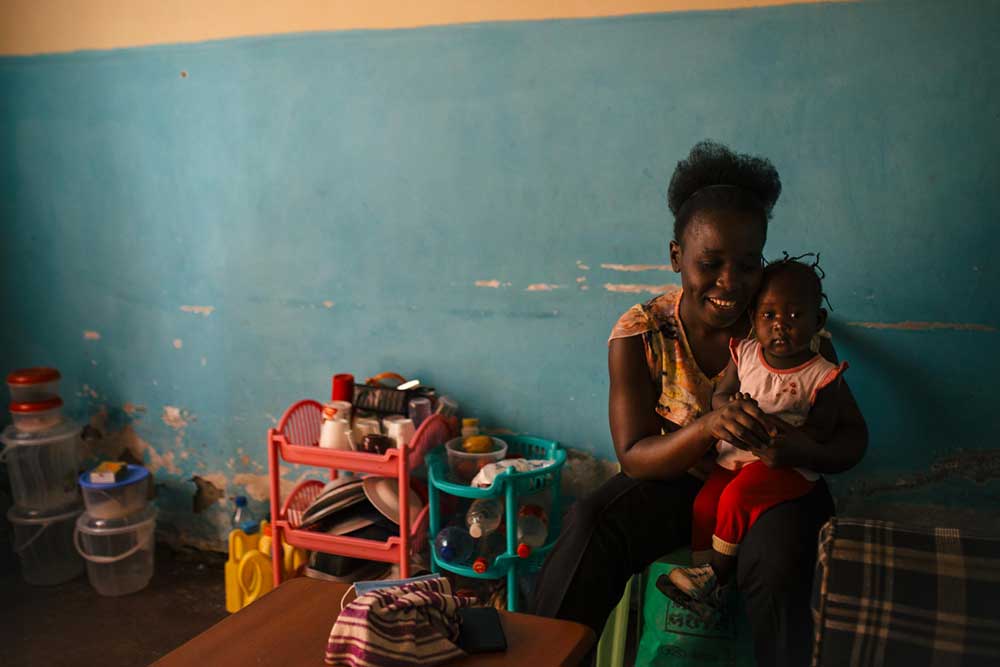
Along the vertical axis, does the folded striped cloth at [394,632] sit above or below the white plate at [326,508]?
above

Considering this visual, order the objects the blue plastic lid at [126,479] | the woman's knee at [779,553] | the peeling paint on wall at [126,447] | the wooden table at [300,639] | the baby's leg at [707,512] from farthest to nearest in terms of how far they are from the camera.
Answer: the peeling paint on wall at [126,447]
the blue plastic lid at [126,479]
the baby's leg at [707,512]
the woman's knee at [779,553]
the wooden table at [300,639]

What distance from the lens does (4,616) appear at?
254 centimetres

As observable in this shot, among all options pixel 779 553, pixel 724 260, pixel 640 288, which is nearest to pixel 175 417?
pixel 640 288

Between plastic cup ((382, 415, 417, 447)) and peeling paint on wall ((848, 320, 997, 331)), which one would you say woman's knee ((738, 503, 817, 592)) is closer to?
peeling paint on wall ((848, 320, 997, 331))

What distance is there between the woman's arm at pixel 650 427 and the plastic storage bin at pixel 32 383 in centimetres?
195

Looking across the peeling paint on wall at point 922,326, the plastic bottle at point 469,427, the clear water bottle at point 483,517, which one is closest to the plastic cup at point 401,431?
the plastic bottle at point 469,427

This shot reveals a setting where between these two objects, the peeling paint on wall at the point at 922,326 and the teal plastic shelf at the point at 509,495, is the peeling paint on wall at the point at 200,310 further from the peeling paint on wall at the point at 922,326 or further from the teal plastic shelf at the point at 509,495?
the peeling paint on wall at the point at 922,326

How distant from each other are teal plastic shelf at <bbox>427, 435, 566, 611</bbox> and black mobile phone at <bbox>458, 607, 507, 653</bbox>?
666mm

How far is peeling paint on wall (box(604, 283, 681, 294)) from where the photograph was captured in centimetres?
217

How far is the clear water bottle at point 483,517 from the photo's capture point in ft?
7.06

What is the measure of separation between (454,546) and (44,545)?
5.15 feet

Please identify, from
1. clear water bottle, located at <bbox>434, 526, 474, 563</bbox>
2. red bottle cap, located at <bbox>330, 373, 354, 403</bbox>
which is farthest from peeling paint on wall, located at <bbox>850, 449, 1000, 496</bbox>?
red bottle cap, located at <bbox>330, 373, 354, 403</bbox>

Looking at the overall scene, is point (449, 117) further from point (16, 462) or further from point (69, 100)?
point (16, 462)

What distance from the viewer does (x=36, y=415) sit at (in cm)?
275
